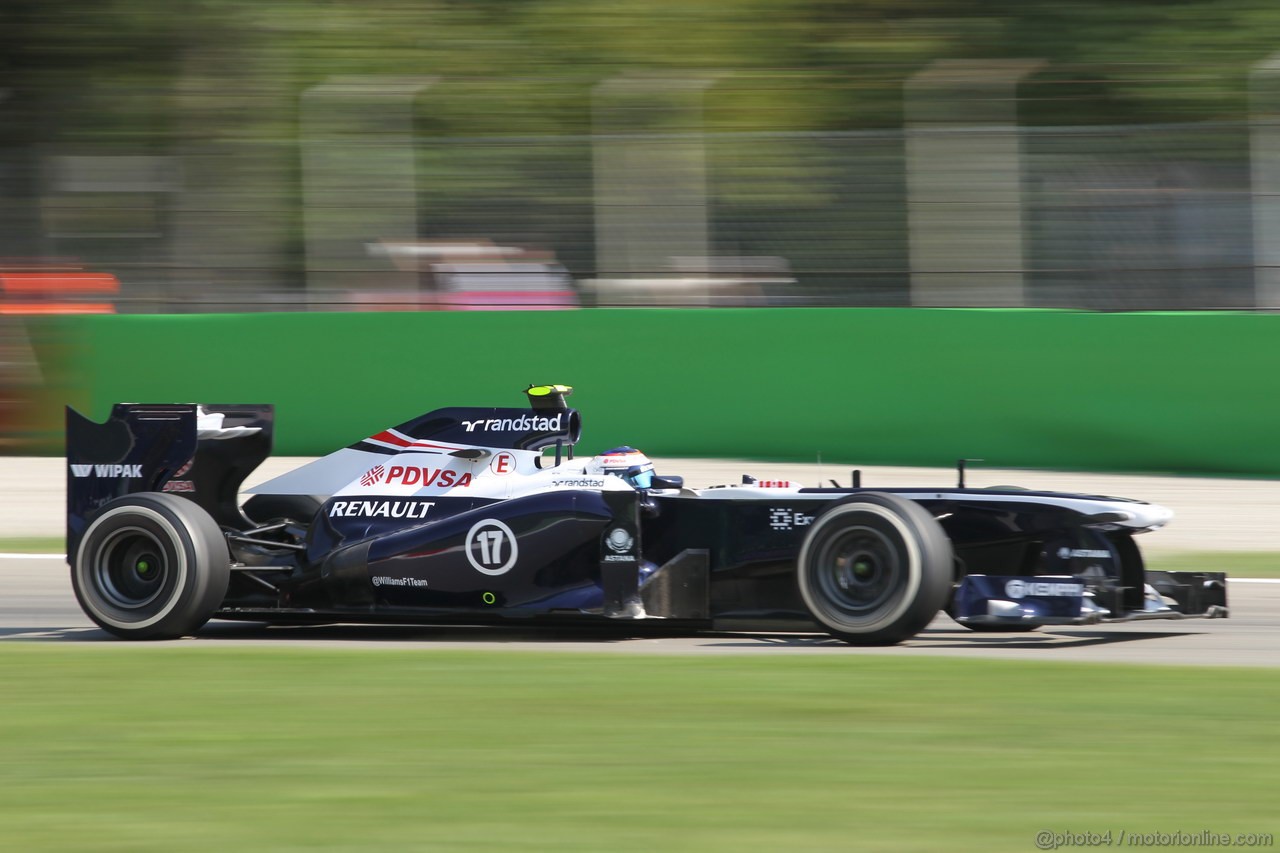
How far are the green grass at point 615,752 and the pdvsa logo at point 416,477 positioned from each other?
95 cm

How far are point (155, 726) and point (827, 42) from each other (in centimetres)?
1839

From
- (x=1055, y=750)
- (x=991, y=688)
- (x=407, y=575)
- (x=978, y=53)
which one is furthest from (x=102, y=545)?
(x=978, y=53)

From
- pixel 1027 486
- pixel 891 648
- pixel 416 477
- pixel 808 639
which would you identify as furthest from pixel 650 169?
pixel 891 648

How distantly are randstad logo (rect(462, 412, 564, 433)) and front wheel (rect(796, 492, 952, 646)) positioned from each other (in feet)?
4.59

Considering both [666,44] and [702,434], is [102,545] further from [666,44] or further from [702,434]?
[666,44]

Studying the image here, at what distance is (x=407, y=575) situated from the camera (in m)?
7.89

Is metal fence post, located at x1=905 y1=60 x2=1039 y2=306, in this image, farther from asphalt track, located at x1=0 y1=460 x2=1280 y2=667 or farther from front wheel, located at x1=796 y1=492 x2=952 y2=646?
front wheel, located at x1=796 y1=492 x2=952 y2=646

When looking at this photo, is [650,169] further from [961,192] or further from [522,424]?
[522,424]

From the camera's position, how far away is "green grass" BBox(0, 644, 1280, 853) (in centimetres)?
468

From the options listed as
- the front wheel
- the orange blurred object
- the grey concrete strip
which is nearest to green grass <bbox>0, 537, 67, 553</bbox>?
the grey concrete strip

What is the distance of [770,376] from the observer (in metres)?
14.6

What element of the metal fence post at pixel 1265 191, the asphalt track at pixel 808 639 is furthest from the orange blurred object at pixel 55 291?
the metal fence post at pixel 1265 191

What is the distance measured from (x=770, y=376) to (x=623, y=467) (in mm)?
6809

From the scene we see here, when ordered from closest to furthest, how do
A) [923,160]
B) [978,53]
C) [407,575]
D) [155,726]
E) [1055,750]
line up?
[1055,750] → [155,726] → [407,575] → [923,160] → [978,53]
